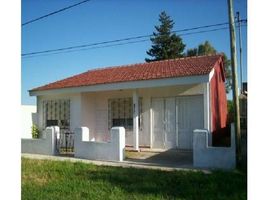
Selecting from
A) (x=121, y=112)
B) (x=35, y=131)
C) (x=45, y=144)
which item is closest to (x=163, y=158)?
(x=121, y=112)

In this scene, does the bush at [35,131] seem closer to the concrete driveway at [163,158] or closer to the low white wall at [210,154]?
the concrete driveway at [163,158]

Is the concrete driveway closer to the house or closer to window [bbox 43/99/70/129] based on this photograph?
the house

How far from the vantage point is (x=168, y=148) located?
39.7 feet

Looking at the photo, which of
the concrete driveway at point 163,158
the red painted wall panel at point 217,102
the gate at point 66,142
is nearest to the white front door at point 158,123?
the concrete driveway at point 163,158

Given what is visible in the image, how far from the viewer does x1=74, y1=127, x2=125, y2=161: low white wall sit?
31.9 ft

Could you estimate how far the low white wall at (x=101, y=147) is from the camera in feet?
31.9

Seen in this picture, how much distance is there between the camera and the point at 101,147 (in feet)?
33.3

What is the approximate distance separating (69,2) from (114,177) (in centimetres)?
484

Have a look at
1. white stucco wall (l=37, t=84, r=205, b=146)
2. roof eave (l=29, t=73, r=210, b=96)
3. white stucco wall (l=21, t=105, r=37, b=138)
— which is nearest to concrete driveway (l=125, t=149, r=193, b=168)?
white stucco wall (l=37, t=84, r=205, b=146)

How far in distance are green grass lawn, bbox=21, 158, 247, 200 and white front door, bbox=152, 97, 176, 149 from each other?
12.9 feet

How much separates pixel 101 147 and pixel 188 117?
3.17m

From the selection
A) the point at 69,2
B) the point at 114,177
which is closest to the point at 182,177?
the point at 114,177

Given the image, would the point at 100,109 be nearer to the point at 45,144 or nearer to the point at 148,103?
the point at 148,103
